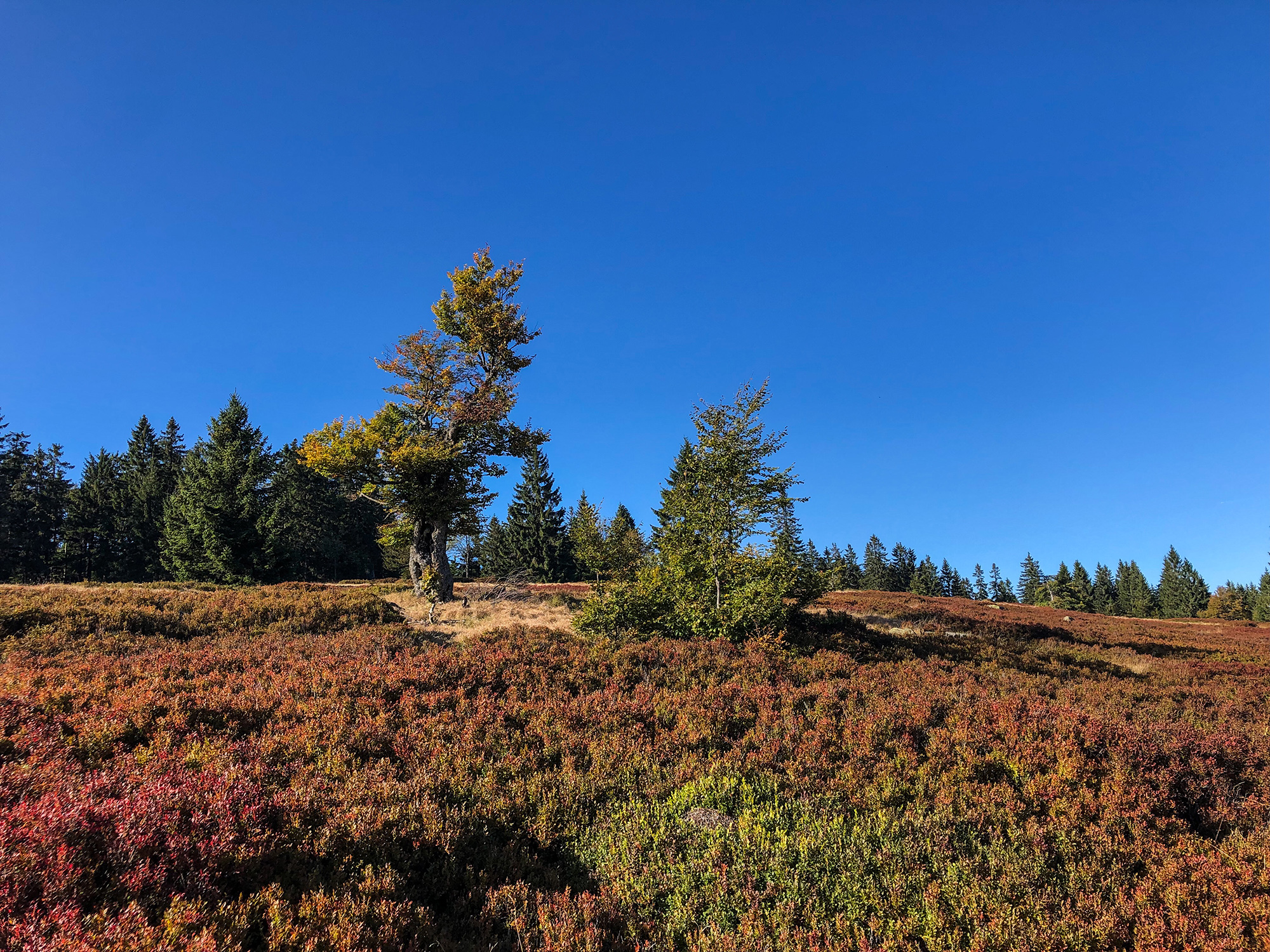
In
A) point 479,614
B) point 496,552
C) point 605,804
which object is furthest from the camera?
point 496,552

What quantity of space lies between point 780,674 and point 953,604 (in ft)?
91.1

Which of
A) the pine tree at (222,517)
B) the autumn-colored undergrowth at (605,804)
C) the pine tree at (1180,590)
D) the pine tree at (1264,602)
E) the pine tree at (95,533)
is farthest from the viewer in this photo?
the pine tree at (1180,590)

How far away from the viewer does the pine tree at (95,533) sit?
5019cm

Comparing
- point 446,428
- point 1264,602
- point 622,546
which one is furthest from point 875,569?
point 446,428

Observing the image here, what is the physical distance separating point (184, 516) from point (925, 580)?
348 feet

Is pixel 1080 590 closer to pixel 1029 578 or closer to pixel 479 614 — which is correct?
pixel 1029 578

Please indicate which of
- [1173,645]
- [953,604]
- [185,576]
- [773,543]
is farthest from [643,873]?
[185,576]

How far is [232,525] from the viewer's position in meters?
40.4

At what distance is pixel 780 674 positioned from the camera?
10180 mm

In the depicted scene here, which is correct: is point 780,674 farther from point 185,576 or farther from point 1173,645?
point 185,576

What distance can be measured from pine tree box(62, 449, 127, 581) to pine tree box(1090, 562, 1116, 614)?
436ft

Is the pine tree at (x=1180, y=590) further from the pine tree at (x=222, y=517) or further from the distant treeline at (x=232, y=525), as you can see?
the pine tree at (x=222, y=517)

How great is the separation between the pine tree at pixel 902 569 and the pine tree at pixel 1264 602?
4384 cm

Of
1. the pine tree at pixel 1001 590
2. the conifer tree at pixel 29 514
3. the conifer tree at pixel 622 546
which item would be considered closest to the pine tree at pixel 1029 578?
the pine tree at pixel 1001 590
